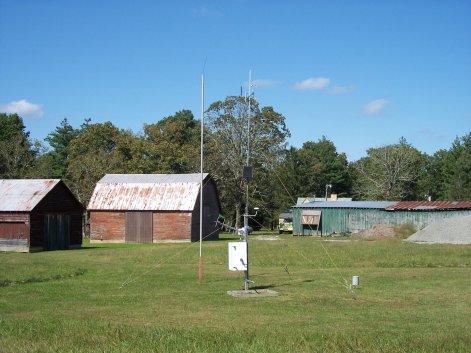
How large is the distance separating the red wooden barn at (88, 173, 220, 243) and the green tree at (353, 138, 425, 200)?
44771mm

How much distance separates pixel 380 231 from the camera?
5578 centimetres

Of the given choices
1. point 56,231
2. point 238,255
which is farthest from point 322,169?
point 238,255

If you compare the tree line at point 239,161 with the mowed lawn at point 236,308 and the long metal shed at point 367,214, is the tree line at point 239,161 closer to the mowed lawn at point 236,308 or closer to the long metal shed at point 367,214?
the long metal shed at point 367,214

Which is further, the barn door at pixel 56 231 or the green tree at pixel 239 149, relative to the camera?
the green tree at pixel 239 149

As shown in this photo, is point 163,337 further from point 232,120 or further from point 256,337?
point 232,120

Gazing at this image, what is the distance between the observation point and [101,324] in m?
12.3

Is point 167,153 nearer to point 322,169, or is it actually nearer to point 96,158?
point 96,158

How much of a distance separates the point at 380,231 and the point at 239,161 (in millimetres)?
17659

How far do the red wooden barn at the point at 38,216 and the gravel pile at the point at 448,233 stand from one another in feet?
81.7

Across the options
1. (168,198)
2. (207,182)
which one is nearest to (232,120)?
(207,182)

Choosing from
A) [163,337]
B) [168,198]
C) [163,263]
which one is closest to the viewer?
[163,337]

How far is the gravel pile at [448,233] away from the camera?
45025mm

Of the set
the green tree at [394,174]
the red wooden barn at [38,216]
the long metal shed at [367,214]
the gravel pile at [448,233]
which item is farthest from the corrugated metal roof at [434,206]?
the green tree at [394,174]

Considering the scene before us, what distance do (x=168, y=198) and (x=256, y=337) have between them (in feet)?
139
